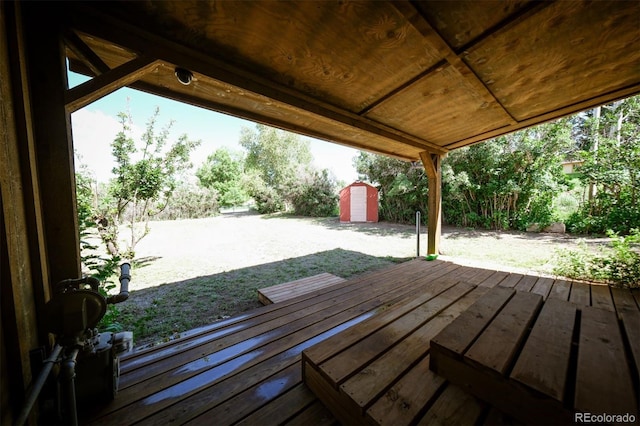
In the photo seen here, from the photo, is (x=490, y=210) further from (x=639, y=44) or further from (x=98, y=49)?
(x=98, y=49)

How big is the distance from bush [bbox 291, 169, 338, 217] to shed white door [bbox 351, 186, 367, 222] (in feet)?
9.65

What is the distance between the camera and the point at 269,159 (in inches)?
802

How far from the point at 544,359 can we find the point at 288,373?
4.37ft

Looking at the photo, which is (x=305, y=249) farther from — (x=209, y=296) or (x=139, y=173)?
(x=139, y=173)

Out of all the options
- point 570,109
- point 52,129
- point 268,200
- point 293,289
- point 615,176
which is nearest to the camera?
point 52,129

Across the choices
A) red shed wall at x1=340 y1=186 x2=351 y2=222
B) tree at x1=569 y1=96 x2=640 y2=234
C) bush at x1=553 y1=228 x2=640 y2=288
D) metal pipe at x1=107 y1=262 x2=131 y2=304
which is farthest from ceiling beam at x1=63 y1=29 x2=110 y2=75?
red shed wall at x1=340 y1=186 x2=351 y2=222

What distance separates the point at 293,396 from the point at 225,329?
3.31ft

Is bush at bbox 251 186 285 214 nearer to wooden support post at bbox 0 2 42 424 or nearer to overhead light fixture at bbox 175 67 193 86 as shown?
overhead light fixture at bbox 175 67 193 86

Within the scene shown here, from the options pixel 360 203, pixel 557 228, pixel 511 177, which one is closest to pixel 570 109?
pixel 511 177

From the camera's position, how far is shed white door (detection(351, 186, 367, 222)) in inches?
460

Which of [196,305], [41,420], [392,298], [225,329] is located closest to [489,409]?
[392,298]

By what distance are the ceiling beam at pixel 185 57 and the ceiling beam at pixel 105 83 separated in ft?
0.26

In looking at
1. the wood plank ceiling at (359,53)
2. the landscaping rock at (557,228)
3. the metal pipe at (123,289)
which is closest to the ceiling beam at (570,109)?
the wood plank ceiling at (359,53)

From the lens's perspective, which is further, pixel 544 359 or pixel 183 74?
pixel 183 74
